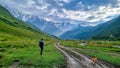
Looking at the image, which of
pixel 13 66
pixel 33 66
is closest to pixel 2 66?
pixel 13 66

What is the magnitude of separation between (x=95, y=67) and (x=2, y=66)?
14327 millimetres

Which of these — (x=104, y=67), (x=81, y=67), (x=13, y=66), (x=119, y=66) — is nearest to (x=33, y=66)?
(x=13, y=66)

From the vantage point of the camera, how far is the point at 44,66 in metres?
40.7

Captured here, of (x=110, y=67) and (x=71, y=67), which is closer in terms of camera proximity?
(x=71, y=67)

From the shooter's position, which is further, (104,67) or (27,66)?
(104,67)

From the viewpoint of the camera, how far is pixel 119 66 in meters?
48.0

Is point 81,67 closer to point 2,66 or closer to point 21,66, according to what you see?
point 21,66

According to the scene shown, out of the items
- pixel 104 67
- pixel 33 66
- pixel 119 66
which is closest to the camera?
pixel 33 66

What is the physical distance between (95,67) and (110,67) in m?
3.55

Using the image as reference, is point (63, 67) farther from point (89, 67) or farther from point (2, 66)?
point (2, 66)

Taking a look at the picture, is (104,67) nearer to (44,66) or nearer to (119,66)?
(119,66)

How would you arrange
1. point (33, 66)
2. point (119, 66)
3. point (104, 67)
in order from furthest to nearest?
1. point (119, 66)
2. point (104, 67)
3. point (33, 66)

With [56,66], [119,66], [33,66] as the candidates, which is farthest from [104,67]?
[33,66]

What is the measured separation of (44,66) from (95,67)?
8.15 m
